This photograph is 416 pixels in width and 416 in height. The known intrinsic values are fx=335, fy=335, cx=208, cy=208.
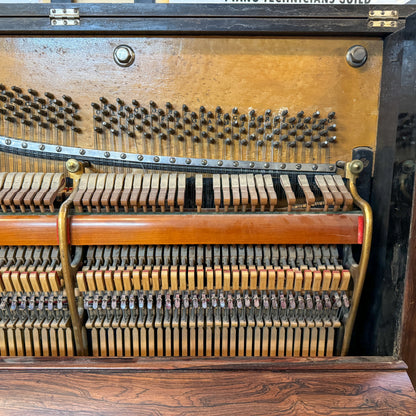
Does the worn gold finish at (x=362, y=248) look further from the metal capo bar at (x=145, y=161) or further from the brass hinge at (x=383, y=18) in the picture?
the brass hinge at (x=383, y=18)

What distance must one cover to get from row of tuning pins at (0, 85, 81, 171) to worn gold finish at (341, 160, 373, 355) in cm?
137

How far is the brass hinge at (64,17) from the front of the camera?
1.51m

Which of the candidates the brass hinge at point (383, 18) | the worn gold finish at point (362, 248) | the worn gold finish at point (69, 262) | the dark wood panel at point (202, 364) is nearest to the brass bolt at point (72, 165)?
the worn gold finish at point (69, 262)

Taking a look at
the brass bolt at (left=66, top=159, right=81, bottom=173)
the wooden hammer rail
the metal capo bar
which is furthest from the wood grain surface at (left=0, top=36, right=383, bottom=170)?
the wooden hammer rail

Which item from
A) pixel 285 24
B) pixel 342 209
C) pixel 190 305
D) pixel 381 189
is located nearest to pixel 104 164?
pixel 190 305

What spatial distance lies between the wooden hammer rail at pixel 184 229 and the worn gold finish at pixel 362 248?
0.03 metres

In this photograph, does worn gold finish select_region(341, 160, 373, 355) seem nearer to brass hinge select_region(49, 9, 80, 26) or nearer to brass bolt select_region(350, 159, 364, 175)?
brass bolt select_region(350, 159, 364, 175)

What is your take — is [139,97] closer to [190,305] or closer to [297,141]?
[297,141]

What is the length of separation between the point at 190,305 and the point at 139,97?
107 cm

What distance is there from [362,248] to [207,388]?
91cm

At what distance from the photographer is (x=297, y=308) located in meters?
1.68

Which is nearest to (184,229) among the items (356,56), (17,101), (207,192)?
(207,192)

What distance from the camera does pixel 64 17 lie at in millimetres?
1519

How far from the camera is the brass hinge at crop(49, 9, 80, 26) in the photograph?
151 centimetres
